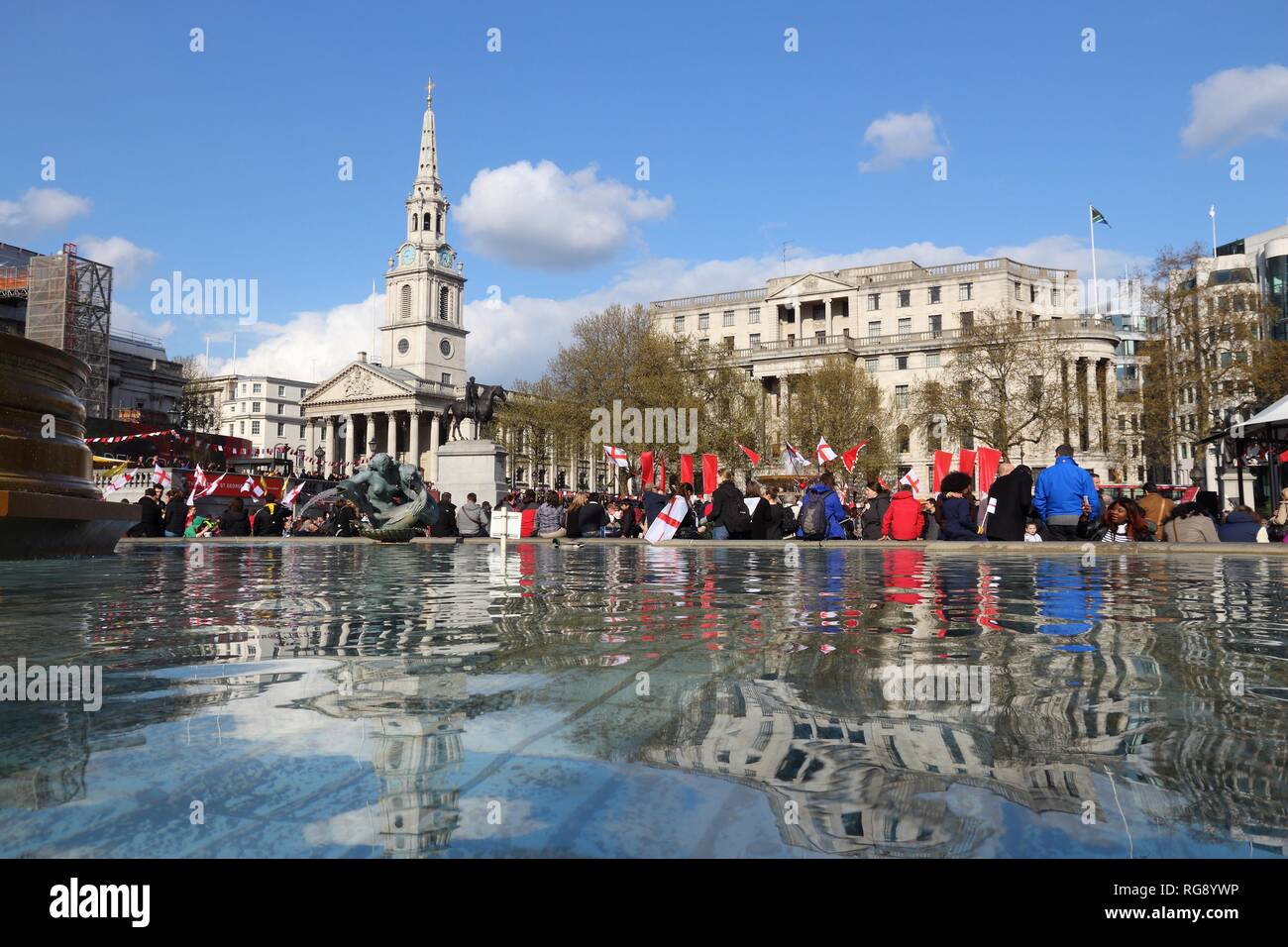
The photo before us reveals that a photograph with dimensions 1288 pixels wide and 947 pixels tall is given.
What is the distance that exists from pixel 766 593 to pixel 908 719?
4.06m

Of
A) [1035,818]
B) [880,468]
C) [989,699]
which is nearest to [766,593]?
[989,699]

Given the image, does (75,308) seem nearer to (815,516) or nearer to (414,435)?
(414,435)

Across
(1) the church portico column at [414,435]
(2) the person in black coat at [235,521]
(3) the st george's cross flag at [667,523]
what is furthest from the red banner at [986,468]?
(1) the church portico column at [414,435]

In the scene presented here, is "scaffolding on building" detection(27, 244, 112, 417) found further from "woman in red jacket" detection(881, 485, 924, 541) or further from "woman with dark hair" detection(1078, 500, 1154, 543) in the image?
"woman with dark hair" detection(1078, 500, 1154, 543)

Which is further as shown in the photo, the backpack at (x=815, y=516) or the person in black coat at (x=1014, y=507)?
the backpack at (x=815, y=516)

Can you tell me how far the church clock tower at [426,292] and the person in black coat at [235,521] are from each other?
90660mm

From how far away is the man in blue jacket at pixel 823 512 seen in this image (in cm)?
1648

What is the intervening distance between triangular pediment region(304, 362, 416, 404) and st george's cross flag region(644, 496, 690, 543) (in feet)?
296

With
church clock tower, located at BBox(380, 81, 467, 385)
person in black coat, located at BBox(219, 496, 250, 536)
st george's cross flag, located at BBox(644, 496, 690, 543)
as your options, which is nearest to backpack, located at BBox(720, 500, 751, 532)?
st george's cross flag, located at BBox(644, 496, 690, 543)

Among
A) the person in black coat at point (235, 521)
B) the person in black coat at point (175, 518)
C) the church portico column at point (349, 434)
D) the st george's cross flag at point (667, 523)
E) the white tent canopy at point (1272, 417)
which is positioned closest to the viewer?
the white tent canopy at point (1272, 417)

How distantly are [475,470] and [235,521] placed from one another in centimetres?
1076

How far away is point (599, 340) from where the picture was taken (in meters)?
51.5

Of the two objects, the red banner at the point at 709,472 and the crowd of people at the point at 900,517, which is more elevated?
the red banner at the point at 709,472

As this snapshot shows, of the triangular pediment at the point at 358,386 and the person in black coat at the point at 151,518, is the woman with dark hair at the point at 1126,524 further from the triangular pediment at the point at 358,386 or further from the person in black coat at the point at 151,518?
the triangular pediment at the point at 358,386
